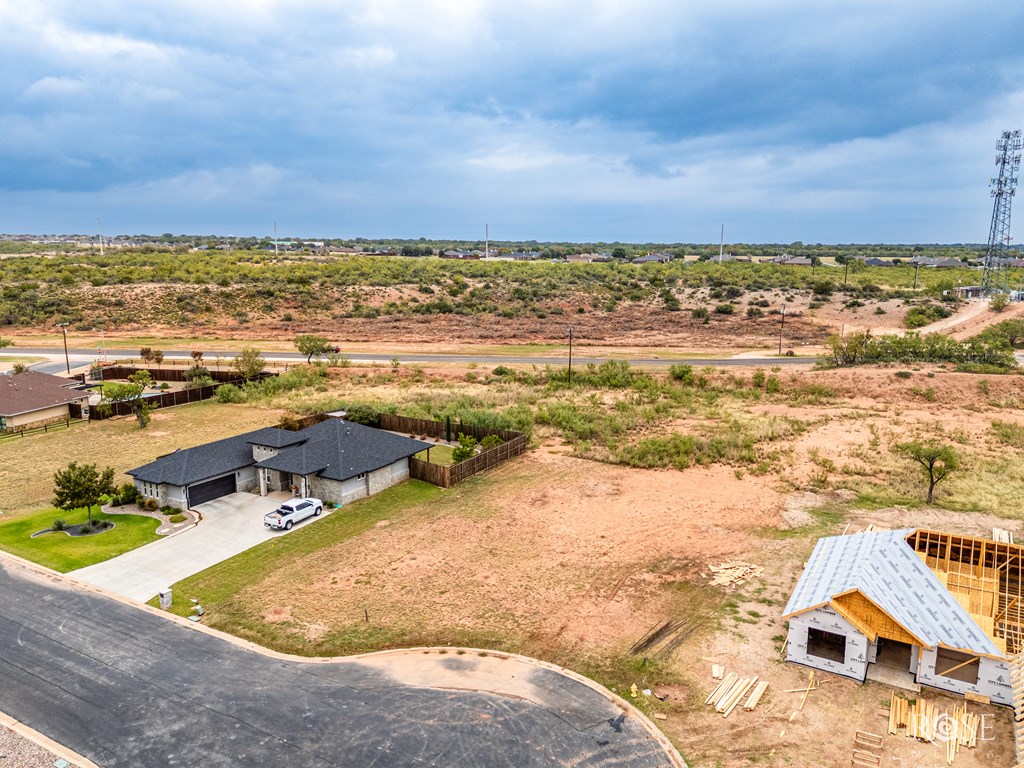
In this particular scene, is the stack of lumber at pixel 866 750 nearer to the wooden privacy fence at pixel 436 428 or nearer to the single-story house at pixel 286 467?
the single-story house at pixel 286 467

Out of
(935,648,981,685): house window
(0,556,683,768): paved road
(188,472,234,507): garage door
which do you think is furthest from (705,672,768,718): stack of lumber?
(188,472,234,507): garage door

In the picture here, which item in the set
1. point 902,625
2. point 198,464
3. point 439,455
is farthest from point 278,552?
point 902,625

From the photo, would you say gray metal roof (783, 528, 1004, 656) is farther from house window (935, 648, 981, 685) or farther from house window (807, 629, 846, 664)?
house window (807, 629, 846, 664)

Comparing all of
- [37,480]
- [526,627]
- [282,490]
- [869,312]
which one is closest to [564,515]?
[526,627]

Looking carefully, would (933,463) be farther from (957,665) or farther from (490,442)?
(490,442)

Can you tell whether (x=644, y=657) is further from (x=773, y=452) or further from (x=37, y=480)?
(x=37, y=480)
